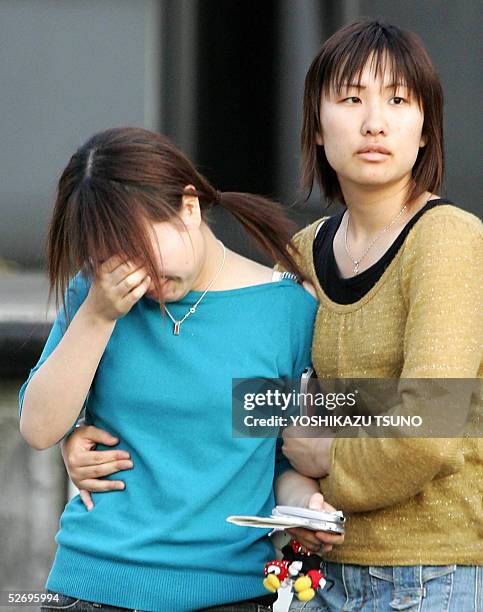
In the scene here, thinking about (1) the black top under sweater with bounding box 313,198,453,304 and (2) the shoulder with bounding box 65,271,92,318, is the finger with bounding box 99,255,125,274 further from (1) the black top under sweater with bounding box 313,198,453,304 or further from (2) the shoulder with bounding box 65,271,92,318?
(1) the black top under sweater with bounding box 313,198,453,304

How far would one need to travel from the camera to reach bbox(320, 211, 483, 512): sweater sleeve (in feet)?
6.84

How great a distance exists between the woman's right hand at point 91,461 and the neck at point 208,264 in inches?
13.4

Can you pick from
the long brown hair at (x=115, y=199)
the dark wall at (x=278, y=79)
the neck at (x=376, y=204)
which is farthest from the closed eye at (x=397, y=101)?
the dark wall at (x=278, y=79)

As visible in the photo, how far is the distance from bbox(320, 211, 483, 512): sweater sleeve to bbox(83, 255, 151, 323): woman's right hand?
1.52 feet

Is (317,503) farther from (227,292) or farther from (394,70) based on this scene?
(394,70)

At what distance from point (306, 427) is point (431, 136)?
0.60 metres

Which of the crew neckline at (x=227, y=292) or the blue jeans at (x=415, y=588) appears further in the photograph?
the crew neckline at (x=227, y=292)

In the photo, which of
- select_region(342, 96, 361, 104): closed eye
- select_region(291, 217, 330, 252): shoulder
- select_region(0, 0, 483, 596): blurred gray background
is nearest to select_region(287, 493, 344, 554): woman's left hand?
select_region(291, 217, 330, 252): shoulder

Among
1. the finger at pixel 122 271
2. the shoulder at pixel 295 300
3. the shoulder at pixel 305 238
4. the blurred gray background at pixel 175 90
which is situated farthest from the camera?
the blurred gray background at pixel 175 90

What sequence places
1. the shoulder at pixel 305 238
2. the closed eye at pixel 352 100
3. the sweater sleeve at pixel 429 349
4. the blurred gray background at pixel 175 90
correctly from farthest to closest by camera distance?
1. the blurred gray background at pixel 175 90
2. the shoulder at pixel 305 238
3. the closed eye at pixel 352 100
4. the sweater sleeve at pixel 429 349

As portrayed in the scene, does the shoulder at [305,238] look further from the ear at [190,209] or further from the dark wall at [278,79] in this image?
the dark wall at [278,79]

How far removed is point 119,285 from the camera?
2.20 metres

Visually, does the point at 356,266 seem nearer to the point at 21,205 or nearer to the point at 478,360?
the point at 478,360

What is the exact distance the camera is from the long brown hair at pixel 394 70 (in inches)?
89.7
